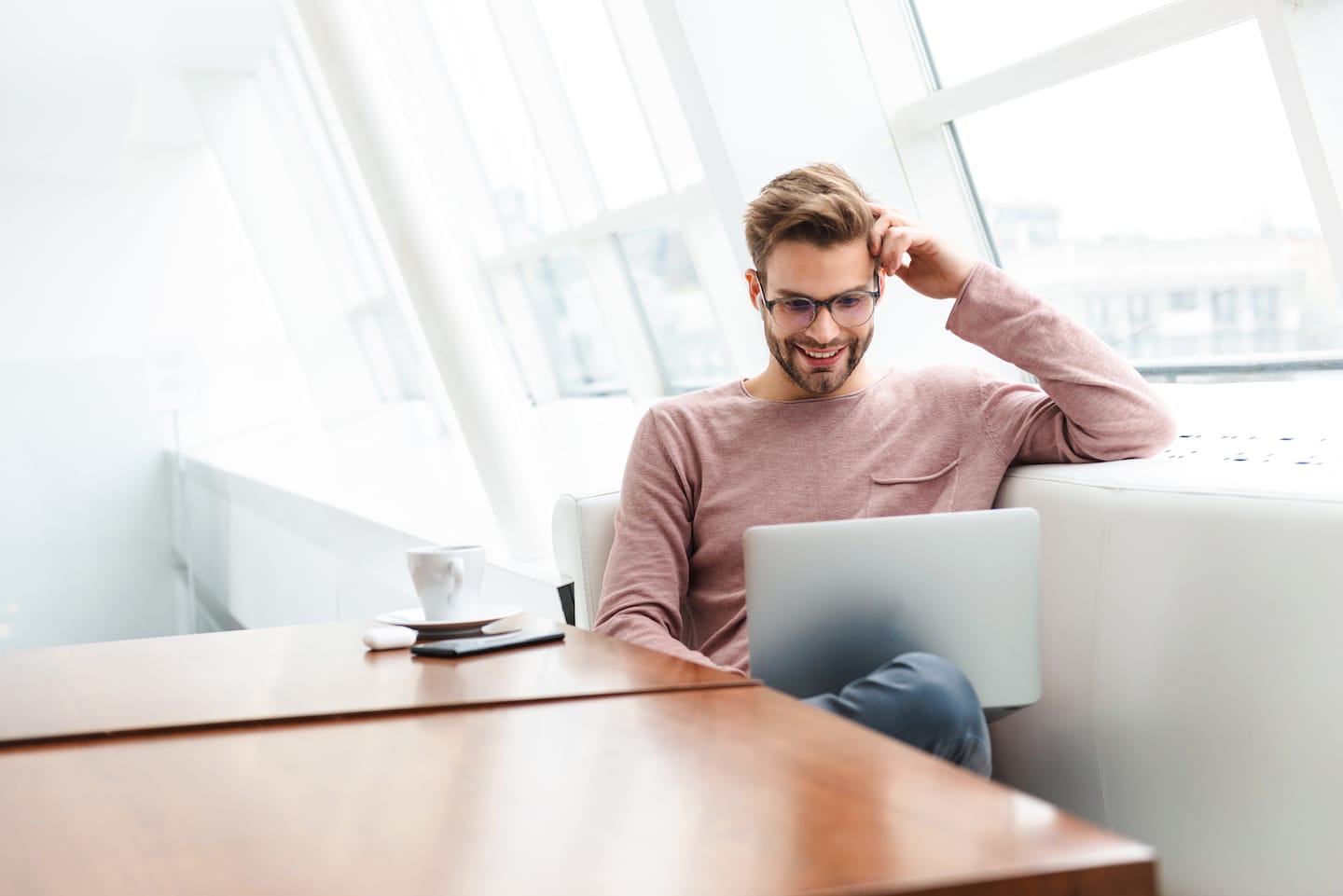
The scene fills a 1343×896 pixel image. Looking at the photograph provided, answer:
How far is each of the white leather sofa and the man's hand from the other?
355 mm

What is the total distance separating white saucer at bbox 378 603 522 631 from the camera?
138cm

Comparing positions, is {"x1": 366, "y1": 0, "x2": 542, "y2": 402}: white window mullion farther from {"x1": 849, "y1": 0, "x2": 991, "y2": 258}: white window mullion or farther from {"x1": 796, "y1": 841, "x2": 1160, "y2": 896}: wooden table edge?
{"x1": 796, "y1": 841, "x2": 1160, "y2": 896}: wooden table edge

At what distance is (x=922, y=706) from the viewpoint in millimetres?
1014

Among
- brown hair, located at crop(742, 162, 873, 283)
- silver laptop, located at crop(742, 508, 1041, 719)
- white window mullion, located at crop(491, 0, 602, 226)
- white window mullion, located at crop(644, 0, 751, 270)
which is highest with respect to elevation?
white window mullion, located at crop(491, 0, 602, 226)

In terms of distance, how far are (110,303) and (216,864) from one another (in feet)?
14.2

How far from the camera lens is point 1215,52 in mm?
2051

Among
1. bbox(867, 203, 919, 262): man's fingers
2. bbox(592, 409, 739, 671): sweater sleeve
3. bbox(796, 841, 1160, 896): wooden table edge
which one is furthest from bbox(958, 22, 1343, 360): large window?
bbox(796, 841, 1160, 896): wooden table edge

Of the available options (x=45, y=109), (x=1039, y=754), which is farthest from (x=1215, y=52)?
(x=45, y=109)

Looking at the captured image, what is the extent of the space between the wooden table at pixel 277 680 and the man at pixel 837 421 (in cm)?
41

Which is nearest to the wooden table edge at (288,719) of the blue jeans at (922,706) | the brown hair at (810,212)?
the blue jeans at (922,706)

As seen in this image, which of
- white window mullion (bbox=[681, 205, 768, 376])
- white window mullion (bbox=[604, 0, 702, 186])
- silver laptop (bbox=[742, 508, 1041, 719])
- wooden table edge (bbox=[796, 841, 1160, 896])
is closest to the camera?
wooden table edge (bbox=[796, 841, 1160, 896])

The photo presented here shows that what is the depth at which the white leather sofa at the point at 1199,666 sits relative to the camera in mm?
1203

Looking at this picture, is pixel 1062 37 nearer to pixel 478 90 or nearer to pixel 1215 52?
pixel 1215 52

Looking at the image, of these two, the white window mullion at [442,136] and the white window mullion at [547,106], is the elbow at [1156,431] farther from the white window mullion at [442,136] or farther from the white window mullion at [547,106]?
the white window mullion at [442,136]
